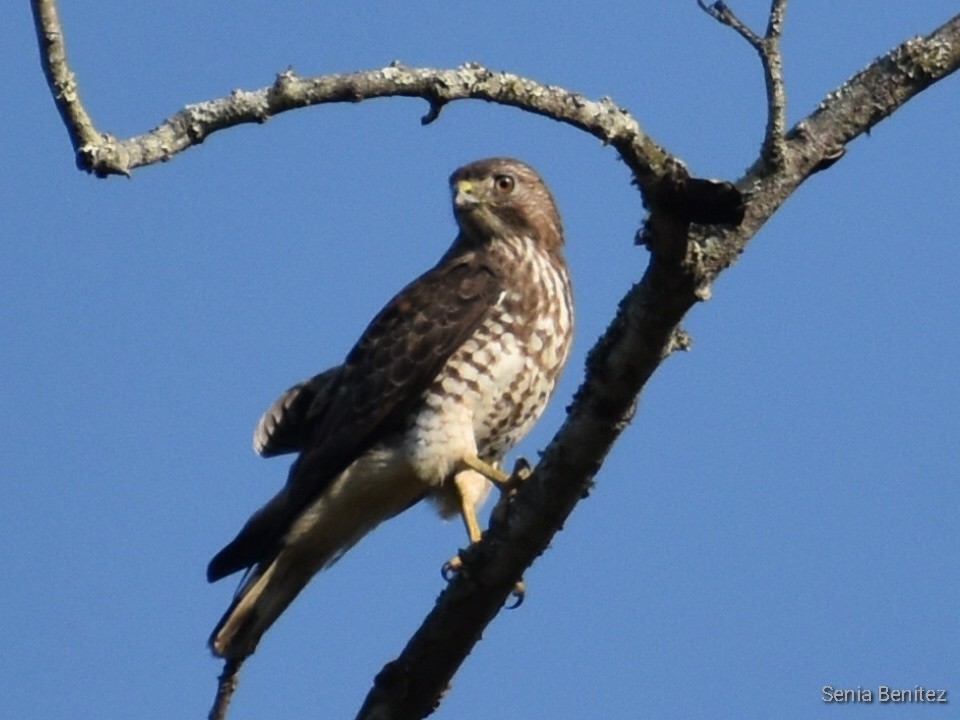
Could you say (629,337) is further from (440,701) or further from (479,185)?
(479,185)

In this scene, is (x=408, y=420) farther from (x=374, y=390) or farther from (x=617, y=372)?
(x=617, y=372)

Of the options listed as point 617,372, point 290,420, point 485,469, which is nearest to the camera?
point 617,372

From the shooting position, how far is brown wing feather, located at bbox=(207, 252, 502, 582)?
6781 mm

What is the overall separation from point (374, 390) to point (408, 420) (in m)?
0.20

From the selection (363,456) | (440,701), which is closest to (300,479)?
(363,456)

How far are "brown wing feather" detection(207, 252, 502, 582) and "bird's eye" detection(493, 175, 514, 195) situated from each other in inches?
24.4

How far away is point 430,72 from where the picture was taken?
4.27 m

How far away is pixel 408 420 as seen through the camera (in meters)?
6.96

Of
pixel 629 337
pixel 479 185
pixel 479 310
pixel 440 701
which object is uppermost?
pixel 479 185

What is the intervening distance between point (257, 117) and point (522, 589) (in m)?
2.71

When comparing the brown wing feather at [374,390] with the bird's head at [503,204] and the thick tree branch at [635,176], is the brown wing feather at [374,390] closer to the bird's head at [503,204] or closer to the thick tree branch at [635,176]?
the bird's head at [503,204]

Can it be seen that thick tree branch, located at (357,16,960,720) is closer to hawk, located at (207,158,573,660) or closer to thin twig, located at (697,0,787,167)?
thin twig, located at (697,0,787,167)

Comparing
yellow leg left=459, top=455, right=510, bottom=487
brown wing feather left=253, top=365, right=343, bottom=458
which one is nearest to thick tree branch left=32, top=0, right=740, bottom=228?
yellow leg left=459, top=455, right=510, bottom=487

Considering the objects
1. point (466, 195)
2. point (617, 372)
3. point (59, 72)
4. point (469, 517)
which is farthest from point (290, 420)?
point (59, 72)
